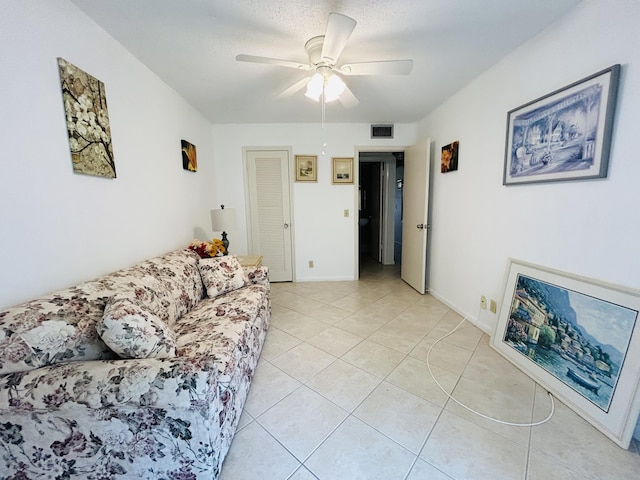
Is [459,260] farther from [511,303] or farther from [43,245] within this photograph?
[43,245]

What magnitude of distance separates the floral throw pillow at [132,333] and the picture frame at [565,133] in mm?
2379

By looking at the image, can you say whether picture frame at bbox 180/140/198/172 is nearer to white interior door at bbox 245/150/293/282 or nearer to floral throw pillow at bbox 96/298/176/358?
white interior door at bbox 245/150/293/282

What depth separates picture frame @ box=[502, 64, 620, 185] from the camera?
1351 millimetres

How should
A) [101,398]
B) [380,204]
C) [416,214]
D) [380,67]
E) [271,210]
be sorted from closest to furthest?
[101,398] → [380,67] → [416,214] → [271,210] → [380,204]

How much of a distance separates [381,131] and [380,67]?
2.08 meters

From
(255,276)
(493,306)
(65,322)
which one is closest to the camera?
(65,322)

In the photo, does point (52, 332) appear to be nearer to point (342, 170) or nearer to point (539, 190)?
point (539, 190)

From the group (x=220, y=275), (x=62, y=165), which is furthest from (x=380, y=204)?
(x=62, y=165)

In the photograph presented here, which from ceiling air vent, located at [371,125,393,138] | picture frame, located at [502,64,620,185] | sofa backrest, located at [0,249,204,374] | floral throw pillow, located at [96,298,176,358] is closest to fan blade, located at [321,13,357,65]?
picture frame, located at [502,64,620,185]

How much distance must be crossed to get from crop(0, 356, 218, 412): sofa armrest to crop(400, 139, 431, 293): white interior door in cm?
287

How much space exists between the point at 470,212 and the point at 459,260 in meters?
0.52

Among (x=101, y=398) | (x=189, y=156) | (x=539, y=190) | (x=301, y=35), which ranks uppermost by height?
(x=301, y=35)

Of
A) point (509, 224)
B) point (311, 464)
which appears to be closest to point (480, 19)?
point (509, 224)

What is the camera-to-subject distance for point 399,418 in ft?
4.67
